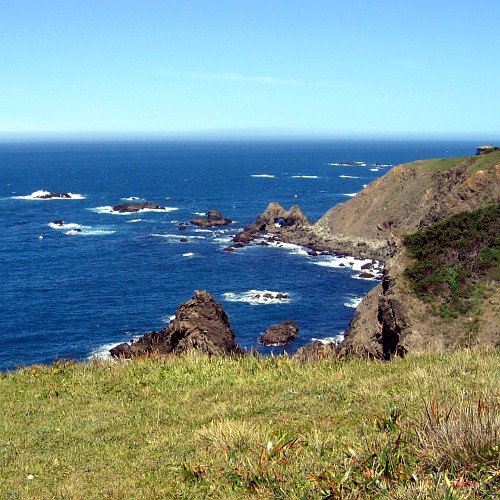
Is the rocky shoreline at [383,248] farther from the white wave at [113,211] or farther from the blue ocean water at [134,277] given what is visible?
the white wave at [113,211]

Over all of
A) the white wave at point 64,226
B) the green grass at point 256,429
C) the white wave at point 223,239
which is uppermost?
the green grass at point 256,429

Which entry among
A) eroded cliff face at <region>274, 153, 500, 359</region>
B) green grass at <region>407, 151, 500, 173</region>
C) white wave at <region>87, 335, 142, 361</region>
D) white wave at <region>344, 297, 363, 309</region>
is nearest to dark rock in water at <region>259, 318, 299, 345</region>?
eroded cliff face at <region>274, 153, 500, 359</region>

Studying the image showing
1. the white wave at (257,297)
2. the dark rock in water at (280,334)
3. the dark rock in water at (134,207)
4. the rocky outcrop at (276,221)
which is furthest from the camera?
the dark rock in water at (134,207)

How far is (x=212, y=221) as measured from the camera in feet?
338

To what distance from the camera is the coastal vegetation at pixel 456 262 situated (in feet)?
120

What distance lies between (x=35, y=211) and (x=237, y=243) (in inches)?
1947

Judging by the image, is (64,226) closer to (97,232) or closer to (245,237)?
(97,232)

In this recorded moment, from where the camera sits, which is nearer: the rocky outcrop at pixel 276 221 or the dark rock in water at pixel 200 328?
the dark rock in water at pixel 200 328

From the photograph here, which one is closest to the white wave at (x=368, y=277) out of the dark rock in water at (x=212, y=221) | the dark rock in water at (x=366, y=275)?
the dark rock in water at (x=366, y=275)

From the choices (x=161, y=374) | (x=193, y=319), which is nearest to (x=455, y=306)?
(x=193, y=319)

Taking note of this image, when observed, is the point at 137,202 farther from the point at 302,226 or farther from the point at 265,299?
the point at 265,299

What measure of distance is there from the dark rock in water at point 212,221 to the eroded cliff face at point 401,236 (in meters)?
12.4

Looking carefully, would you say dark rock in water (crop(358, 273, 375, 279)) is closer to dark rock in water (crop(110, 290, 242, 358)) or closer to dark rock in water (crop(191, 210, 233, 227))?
dark rock in water (crop(191, 210, 233, 227))

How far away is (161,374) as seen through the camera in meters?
14.0
